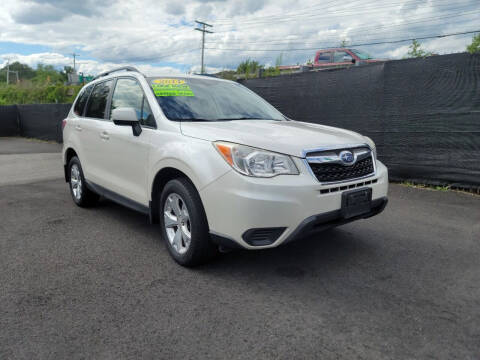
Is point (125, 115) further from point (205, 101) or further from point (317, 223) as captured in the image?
point (317, 223)

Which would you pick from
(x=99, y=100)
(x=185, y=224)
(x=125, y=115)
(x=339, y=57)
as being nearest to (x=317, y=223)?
(x=185, y=224)

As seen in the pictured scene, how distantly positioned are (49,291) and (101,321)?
0.69m

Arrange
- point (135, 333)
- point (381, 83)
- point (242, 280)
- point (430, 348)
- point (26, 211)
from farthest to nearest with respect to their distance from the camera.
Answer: point (381, 83) < point (26, 211) < point (242, 280) < point (135, 333) < point (430, 348)

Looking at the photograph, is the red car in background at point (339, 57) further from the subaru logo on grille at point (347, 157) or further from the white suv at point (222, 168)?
the subaru logo on grille at point (347, 157)

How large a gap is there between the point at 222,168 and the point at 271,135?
522mm

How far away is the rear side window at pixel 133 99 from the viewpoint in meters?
3.77

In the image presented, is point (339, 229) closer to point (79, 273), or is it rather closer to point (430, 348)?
point (430, 348)

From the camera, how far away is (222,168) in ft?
9.37

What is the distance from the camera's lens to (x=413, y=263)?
137 inches

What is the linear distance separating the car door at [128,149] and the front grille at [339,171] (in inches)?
62.8

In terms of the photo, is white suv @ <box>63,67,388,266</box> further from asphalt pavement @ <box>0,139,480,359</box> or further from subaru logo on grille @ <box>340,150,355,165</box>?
asphalt pavement @ <box>0,139,480,359</box>

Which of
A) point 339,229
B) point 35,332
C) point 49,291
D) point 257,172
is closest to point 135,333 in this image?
point 35,332

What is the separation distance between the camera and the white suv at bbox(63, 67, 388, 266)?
2.80 m

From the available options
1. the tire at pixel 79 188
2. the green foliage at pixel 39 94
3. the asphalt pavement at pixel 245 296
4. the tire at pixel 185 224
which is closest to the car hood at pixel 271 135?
the tire at pixel 185 224
